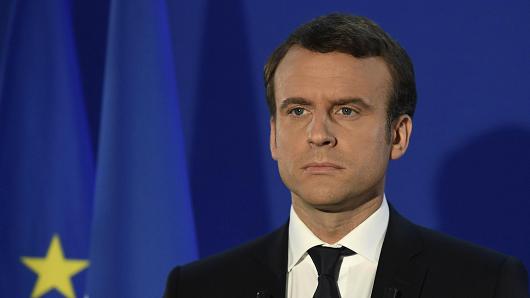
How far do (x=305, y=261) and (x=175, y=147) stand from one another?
0.91 metres

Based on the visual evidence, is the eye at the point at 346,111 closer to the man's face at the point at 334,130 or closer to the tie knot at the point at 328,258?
the man's face at the point at 334,130

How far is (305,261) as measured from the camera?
165 cm

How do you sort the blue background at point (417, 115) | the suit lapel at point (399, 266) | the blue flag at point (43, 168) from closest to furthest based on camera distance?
the suit lapel at point (399, 266) < the blue background at point (417, 115) < the blue flag at point (43, 168)

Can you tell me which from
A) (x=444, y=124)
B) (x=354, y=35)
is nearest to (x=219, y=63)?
(x=444, y=124)

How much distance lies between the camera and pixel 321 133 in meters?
1.55

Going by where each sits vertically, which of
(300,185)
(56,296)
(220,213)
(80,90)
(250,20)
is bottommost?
(56,296)

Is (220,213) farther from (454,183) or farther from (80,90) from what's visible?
(454,183)

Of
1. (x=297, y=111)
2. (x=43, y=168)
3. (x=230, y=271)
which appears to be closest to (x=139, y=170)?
(x=43, y=168)

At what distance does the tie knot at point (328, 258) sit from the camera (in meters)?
1.59

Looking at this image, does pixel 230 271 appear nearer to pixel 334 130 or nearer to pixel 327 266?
pixel 327 266

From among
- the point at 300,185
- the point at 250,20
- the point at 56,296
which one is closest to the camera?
the point at 300,185

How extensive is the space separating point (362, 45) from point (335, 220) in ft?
1.09

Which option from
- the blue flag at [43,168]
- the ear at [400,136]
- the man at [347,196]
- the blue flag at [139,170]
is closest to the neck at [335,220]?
the man at [347,196]

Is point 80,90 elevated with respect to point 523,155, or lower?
elevated
